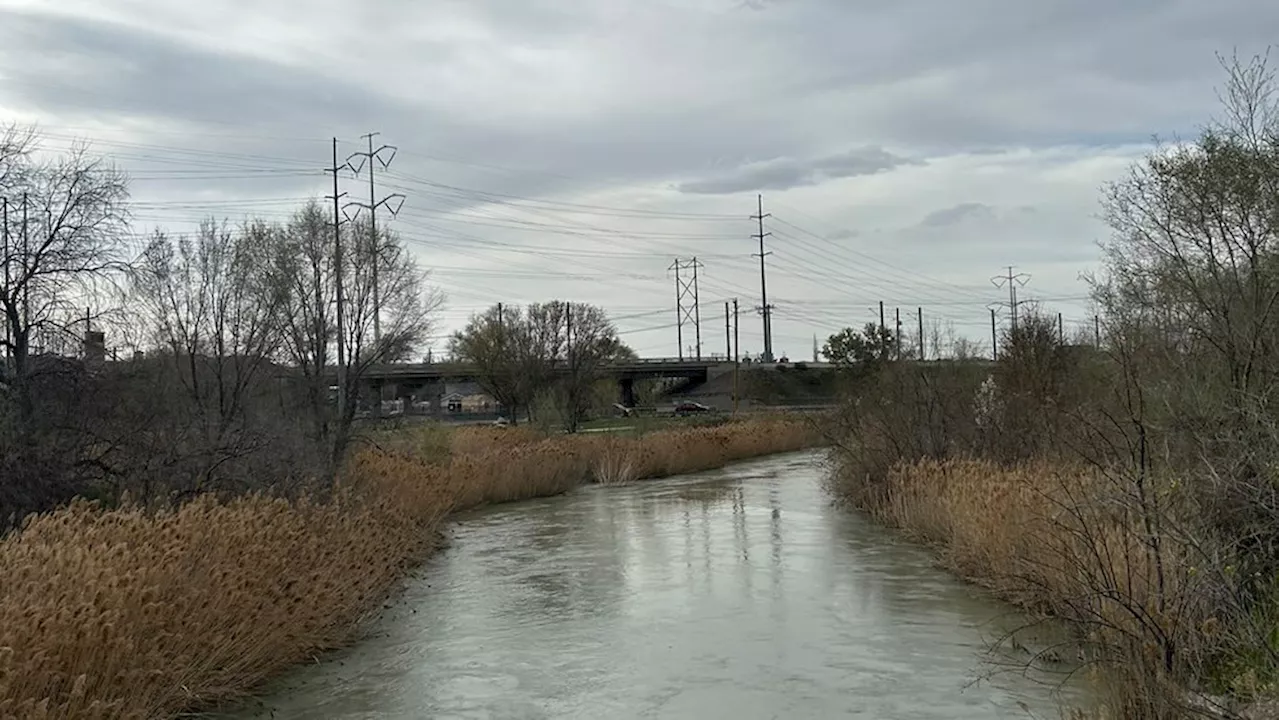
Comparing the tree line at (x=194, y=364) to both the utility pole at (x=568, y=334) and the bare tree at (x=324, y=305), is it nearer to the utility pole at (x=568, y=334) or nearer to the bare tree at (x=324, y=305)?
the bare tree at (x=324, y=305)

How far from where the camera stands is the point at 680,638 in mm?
10594

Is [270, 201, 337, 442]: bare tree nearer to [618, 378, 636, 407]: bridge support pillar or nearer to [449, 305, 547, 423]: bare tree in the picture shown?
[449, 305, 547, 423]: bare tree

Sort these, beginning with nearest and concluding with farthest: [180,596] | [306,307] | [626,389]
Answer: [180,596]
[306,307]
[626,389]

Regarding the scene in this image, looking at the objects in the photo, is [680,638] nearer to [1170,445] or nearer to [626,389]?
[1170,445]

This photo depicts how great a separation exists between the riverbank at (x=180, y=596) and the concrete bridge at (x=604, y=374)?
1452 inches

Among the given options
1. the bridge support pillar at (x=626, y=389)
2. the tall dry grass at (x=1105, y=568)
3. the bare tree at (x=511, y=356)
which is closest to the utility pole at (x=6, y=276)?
the tall dry grass at (x=1105, y=568)

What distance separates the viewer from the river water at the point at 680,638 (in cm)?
839

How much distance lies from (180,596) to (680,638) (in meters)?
4.71

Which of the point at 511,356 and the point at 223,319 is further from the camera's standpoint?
the point at 511,356

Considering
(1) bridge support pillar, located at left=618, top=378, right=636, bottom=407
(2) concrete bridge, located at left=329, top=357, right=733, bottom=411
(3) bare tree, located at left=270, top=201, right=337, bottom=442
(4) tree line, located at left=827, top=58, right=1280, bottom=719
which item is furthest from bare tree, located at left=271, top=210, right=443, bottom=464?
(1) bridge support pillar, located at left=618, top=378, right=636, bottom=407

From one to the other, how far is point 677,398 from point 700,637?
71.1m

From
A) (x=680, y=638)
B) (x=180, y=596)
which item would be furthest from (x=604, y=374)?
(x=180, y=596)

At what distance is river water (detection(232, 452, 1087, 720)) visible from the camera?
27.5 feet

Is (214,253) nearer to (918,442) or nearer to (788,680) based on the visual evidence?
(918,442)
